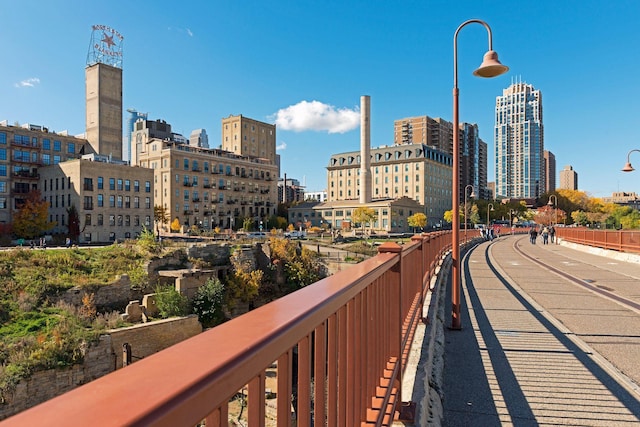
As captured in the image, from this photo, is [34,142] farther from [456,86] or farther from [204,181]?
[456,86]

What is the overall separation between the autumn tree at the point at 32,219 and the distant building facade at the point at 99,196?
1.64m

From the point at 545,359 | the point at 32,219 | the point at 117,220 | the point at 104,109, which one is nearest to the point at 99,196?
the point at 117,220

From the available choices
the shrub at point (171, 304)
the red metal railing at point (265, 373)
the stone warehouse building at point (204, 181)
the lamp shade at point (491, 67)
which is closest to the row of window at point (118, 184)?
the stone warehouse building at point (204, 181)

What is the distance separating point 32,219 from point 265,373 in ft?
213

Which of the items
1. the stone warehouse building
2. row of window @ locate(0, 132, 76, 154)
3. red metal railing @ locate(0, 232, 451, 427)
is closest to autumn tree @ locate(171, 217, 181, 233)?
the stone warehouse building

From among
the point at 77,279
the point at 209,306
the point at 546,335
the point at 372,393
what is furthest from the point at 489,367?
the point at 77,279

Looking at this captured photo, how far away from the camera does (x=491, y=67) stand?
353 inches

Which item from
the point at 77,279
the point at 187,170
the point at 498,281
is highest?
the point at 187,170

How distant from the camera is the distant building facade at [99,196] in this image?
55.6 meters

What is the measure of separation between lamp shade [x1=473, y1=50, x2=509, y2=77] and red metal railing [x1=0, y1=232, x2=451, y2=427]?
744 cm

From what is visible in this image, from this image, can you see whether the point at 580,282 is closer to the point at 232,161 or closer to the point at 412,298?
the point at 412,298

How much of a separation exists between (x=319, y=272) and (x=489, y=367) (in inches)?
1612

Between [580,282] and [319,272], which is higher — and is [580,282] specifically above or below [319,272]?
above

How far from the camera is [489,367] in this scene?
5820mm
